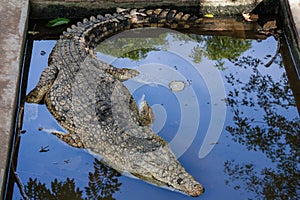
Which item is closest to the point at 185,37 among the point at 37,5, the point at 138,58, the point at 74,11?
the point at 138,58

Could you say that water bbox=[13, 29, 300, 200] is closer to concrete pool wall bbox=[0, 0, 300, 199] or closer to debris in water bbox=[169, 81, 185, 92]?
debris in water bbox=[169, 81, 185, 92]

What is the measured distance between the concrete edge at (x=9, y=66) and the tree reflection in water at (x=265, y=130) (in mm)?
2001

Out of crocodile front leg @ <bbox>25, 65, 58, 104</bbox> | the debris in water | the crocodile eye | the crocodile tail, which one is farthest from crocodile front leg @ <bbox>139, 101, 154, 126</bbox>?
the crocodile tail

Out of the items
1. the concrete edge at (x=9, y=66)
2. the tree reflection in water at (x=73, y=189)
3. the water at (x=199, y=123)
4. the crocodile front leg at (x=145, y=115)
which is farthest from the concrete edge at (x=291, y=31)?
the concrete edge at (x=9, y=66)

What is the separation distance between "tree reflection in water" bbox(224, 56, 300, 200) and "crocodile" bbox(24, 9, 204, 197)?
55 centimetres

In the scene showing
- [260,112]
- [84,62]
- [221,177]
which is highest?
[84,62]

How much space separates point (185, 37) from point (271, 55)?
3.40ft

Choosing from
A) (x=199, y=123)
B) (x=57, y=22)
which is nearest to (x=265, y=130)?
(x=199, y=123)

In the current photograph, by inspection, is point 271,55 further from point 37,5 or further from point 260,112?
point 37,5

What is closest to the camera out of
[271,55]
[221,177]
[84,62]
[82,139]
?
[221,177]

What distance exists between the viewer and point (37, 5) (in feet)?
21.9

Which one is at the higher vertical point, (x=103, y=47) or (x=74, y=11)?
(x=74, y=11)

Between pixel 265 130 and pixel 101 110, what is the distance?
5.38ft

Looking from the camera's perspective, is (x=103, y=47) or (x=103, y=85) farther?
(x=103, y=47)
